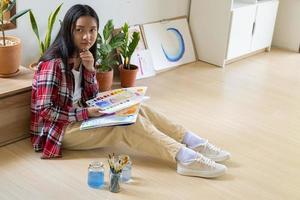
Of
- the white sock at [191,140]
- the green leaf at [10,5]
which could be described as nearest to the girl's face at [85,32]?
the green leaf at [10,5]

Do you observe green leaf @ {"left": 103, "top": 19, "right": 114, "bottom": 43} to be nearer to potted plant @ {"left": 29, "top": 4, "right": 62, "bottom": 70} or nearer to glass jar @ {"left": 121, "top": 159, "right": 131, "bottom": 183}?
potted plant @ {"left": 29, "top": 4, "right": 62, "bottom": 70}

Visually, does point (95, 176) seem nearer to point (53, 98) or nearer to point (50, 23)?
point (53, 98)

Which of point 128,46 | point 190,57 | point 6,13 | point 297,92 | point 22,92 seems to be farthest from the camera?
point 190,57

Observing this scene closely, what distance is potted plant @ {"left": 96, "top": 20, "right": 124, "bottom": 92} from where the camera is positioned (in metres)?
3.09

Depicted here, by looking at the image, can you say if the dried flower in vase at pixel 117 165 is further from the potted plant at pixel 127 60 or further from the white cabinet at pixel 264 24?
the white cabinet at pixel 264 24

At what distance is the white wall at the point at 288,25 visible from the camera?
4.43 meters

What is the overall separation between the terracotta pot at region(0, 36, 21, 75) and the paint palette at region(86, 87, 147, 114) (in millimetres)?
466

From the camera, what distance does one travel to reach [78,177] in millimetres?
2254

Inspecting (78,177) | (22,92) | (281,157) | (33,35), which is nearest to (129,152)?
(78,177)

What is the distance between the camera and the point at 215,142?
269cm

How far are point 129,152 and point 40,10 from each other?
110 cm

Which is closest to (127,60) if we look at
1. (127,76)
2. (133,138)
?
(127,76)

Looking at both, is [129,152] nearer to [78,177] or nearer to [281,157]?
[78,177]

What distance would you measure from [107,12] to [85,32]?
110 cm
